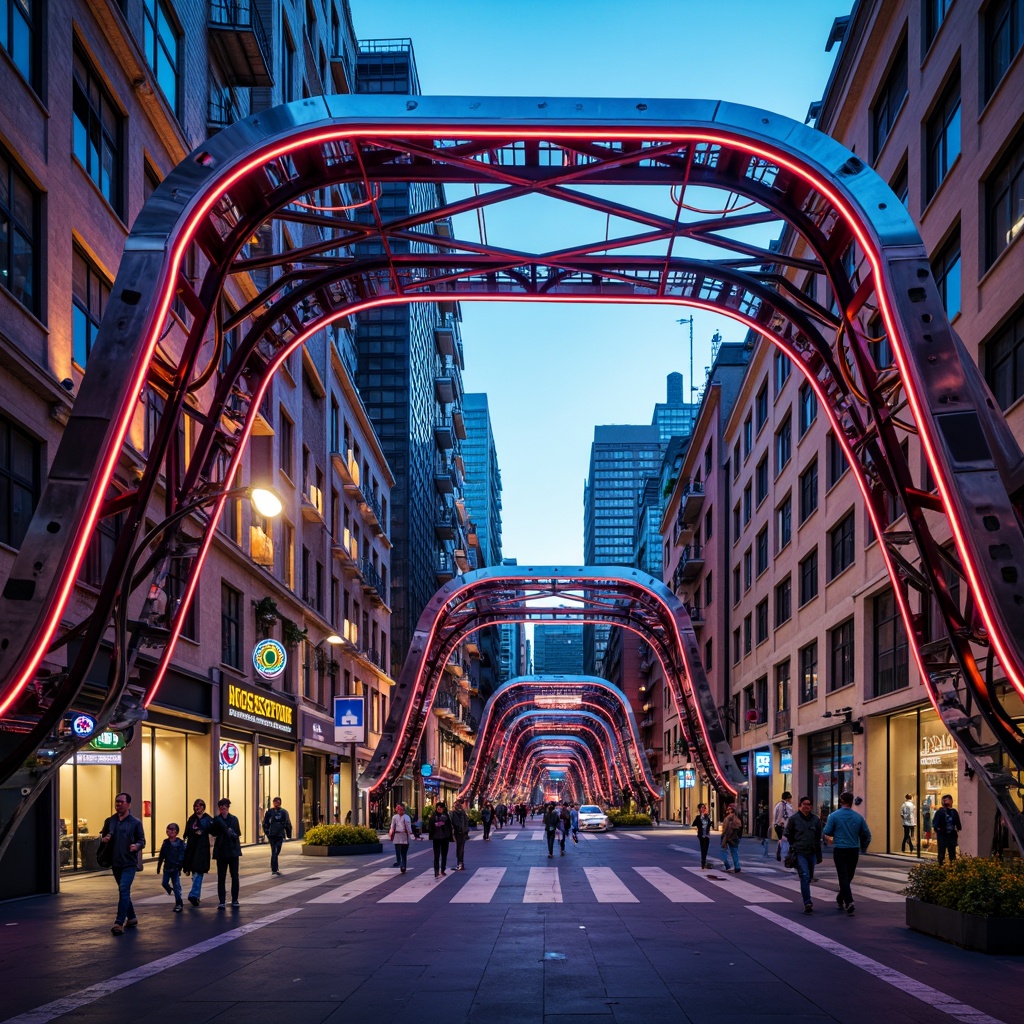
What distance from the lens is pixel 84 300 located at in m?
24.5

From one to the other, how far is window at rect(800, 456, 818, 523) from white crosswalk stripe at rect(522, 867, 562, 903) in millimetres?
18624

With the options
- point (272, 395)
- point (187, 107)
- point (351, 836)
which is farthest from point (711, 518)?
point (187, 107)

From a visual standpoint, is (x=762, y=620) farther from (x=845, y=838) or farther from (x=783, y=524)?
(x=845, y=838)

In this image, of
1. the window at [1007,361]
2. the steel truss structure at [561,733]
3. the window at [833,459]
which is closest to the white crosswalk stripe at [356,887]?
the window at [1007,361]

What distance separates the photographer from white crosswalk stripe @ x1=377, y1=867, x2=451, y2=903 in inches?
814

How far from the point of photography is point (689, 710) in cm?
4722

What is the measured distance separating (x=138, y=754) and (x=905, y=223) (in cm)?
2168

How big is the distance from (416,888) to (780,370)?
1236 inches

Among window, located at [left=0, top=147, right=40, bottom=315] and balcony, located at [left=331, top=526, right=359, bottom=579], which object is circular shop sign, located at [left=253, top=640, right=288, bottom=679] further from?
window, located at [left=0, top=147, right=40, bottom=315]

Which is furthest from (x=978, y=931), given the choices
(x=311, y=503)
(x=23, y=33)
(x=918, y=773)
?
(x=311, y=503)

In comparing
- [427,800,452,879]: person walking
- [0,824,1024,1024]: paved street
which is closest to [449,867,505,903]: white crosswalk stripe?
[0,824,1024,1024]: paved street

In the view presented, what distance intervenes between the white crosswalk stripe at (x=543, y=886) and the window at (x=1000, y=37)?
678 inches

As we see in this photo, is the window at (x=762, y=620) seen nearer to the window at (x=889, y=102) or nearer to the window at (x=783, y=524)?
the window at (x=783, y=524)

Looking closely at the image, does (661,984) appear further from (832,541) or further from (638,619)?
(638,619)
